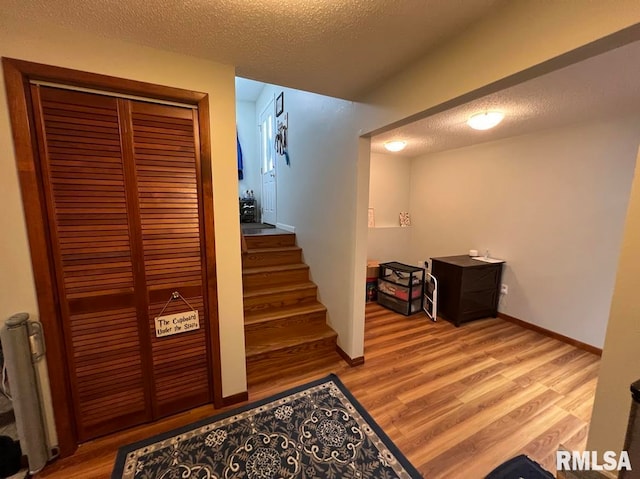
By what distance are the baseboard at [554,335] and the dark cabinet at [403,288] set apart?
106cm

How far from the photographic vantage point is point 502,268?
3.30 metres

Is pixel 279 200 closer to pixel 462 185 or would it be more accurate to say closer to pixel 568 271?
pixel 462 185

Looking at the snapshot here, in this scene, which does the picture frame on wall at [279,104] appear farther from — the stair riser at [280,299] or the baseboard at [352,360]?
the baseboard at [352,360]

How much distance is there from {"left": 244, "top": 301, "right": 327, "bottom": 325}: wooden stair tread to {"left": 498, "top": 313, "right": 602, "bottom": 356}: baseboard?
241cm

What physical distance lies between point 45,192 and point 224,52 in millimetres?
1218

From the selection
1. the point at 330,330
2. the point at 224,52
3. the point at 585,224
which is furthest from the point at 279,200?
the point at 585,224

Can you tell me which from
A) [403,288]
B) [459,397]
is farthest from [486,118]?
[459,397]

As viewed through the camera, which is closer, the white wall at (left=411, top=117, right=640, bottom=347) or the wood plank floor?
the wood plank floor

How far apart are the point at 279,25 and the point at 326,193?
1.52m

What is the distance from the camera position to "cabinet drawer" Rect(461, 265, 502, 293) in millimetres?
3096

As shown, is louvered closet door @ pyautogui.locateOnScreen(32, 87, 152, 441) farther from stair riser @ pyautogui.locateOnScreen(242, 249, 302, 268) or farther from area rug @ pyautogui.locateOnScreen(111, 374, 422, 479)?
stair riser @ pyautogui.locateOnScreen(242, 249, 302, 268)

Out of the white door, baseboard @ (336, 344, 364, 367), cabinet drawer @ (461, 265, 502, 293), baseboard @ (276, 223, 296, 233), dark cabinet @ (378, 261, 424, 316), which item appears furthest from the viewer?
the white door

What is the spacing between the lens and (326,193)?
264 cm

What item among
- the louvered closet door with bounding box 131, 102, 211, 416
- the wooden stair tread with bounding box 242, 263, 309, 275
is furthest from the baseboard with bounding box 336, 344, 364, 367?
the louvered closet door with bounding box 131, 102, 211, 416
